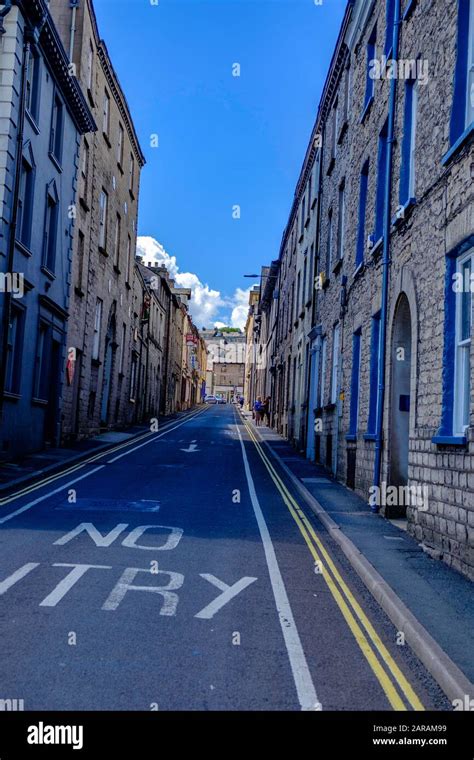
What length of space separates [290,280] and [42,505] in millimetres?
25480

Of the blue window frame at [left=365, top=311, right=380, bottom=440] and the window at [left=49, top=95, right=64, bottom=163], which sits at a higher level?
the window at [left=49, top=95, right=64, bottom=163]

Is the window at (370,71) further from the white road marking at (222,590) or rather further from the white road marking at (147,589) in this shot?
the white road marking at (147,589)

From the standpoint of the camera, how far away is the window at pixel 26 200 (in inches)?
693

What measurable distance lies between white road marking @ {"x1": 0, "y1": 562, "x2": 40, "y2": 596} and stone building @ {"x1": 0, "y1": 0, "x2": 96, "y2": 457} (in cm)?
901

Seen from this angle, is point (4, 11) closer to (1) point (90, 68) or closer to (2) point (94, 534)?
(1) point (90, 68)

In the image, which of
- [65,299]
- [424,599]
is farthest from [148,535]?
[65,299]

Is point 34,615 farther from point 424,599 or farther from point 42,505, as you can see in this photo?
point 42,505

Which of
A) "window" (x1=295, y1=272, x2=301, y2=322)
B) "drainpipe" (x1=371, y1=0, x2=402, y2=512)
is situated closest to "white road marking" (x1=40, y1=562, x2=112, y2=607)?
"drainpipe" (x1=371, y1=0, x2=402, y2=512)

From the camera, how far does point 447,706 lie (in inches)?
190

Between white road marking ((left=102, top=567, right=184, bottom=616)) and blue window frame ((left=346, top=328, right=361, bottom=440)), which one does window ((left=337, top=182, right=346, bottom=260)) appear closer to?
blue window frame ((left=346, top=328, right=361, bottom=440))

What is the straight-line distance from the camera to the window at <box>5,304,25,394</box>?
17.5 m

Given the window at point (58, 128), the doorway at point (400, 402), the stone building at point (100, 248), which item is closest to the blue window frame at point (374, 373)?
the doorway at point (400, 402)


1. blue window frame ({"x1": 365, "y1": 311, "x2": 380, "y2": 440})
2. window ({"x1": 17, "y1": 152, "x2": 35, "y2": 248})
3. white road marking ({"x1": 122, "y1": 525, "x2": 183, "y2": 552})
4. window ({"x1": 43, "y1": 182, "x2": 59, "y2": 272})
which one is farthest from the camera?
window ({"x1": 43, "y1": 182, "x2": 59, "y2": 272})

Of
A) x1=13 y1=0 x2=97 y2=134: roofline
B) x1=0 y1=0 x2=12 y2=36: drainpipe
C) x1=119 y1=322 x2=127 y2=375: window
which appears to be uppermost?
x1=13 y1=0 x2=97 y2=134: roofline
